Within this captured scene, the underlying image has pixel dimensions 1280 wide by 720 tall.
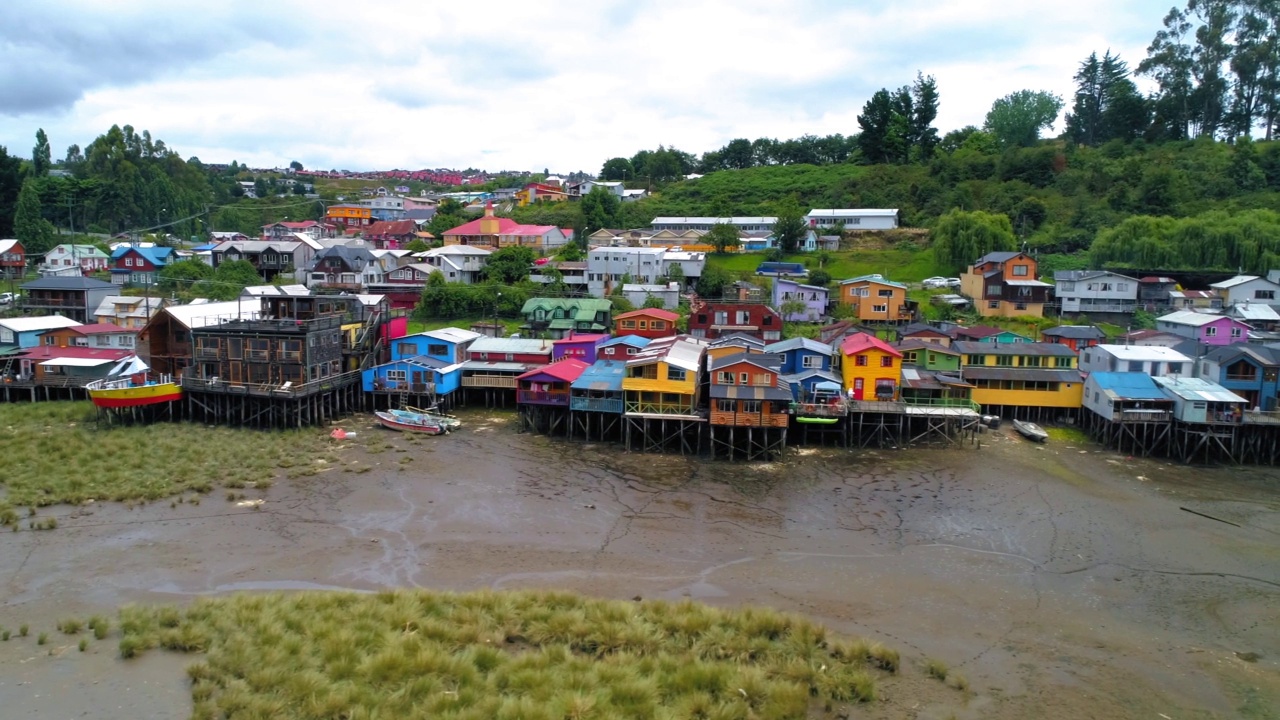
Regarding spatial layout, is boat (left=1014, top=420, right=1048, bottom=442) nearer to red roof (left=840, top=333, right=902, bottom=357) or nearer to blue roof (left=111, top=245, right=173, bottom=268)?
red roof (left=840, top=333, right=902, bottom=357)

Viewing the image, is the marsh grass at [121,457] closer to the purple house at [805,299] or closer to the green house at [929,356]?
the green house at [929,356]

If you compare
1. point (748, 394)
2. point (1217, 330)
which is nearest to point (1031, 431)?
point (748, 394)

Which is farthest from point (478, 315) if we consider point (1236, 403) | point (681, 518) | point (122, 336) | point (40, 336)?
point (1236, 403)

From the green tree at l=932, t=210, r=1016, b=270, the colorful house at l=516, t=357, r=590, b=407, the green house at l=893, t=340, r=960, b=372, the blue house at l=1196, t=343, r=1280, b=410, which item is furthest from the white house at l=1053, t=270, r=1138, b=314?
the colorful house at l=516, t=357, r=590, b=407

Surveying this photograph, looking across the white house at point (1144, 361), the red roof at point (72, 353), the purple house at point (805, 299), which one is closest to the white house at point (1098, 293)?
the white house at point (1144, 361)

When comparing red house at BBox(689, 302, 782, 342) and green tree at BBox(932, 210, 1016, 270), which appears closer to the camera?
red house at BBox(689, 302, 782, 342)

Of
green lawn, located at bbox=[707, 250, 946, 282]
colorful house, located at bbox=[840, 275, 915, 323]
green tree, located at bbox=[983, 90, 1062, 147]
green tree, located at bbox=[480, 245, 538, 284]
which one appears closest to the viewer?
colorful house, located at bbox=[840, 275, 915, 323]

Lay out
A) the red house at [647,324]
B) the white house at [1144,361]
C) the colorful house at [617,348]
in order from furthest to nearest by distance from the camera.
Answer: the red house at [647,324] → the colorful house at [617,348] → the white house at [1144,361]
